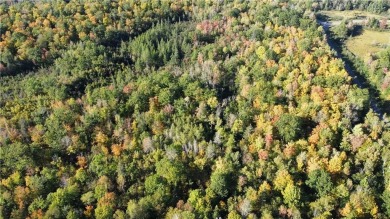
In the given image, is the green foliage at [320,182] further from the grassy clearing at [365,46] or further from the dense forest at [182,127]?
the grassy clearing at [365,46]

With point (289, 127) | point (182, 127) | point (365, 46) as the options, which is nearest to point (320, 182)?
point (289, 127)

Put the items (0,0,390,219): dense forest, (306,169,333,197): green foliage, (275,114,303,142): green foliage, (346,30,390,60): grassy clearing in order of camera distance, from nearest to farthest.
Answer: (0,0,390,219): dense forest → (306,169,333,197): green foliage → (275,114,303,142): green foliage → (346,30,390,60): grassy clearing

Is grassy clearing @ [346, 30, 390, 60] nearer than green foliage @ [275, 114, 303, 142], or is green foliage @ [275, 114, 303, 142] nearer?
green foliage @ [275, 114, 303, 142]

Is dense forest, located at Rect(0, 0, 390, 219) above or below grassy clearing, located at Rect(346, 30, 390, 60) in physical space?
above

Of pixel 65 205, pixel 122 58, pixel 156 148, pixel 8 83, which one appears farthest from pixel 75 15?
pixel 65 205

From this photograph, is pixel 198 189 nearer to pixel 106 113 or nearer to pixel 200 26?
pixel 106 113

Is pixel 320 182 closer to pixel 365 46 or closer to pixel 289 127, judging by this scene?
pixel 289 127

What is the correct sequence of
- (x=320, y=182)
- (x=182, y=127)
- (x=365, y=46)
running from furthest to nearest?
(x=365, y=46), (x=182, y=127), (x=320, y=182)

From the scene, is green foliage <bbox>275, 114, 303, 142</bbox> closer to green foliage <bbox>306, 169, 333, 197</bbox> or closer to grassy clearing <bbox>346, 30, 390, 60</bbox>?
green foliage <bbox>306, 169, 333, 197</bbox>

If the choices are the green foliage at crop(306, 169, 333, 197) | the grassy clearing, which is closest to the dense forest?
the green foliage at crop(306, 169, 333, 197)

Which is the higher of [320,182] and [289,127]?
[289,127]
